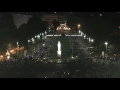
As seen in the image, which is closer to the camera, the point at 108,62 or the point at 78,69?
the point at 78,69

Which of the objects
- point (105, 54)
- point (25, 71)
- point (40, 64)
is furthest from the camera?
point (105, 54)

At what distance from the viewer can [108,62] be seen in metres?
9.55

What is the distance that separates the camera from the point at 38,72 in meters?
8.44
